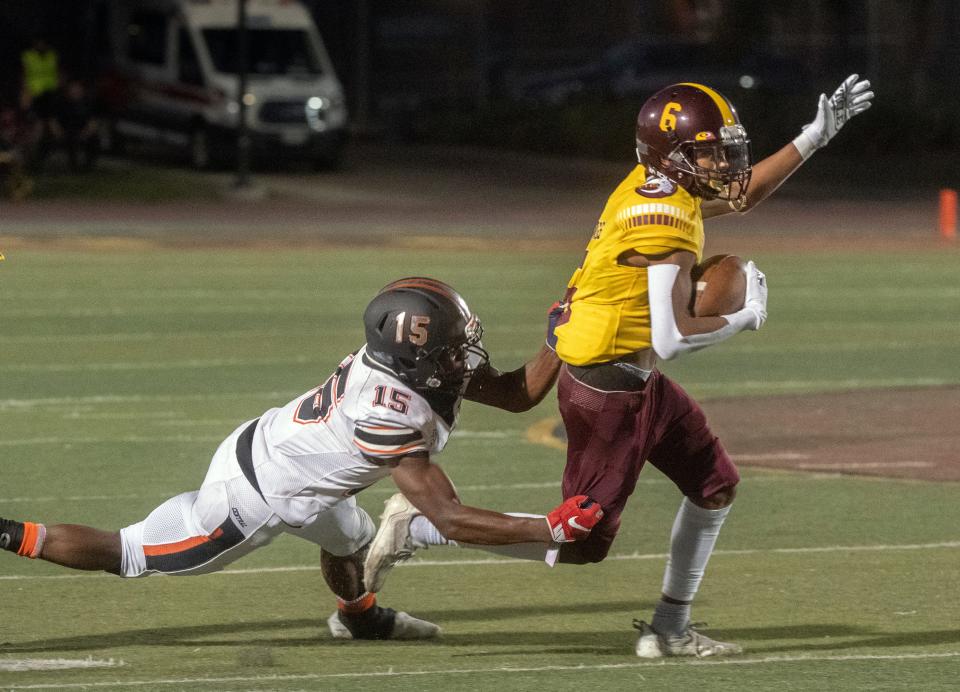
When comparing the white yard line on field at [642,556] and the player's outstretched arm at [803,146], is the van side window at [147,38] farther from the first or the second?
the player's outstretched arm at [803,146]

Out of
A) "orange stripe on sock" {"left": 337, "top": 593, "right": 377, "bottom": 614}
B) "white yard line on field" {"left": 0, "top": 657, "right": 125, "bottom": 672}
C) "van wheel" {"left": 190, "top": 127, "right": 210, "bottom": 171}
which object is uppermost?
"orange stripe on sock" {"left": 337, "top": 593, "right": 377, "bottom": 614}

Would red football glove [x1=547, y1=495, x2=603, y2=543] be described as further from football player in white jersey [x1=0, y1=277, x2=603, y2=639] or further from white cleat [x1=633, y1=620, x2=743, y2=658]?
white cleat [x1=633, y1=620, x2=743, y2=658]

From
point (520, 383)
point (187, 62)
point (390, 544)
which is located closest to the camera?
point (390, 544)

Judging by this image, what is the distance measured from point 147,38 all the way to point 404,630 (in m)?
25.1

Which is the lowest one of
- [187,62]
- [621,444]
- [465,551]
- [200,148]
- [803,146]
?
[200,148]

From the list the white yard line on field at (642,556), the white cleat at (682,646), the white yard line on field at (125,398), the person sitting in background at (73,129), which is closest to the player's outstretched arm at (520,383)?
the white cleat at (682,646)

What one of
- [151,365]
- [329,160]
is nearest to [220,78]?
[329,160]

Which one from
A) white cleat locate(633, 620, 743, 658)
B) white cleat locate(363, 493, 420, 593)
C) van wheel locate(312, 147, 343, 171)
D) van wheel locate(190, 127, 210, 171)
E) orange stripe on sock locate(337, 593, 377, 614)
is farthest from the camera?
van wheel locate(312, 147, 343, 171)

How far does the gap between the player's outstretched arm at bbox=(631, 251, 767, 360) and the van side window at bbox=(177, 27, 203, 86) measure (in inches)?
954

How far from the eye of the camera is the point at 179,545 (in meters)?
5.86

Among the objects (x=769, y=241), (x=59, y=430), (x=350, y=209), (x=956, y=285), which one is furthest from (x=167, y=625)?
(x=350, y=209)

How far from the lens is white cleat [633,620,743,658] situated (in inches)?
239

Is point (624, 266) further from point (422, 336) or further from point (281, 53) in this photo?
point (281, 53)

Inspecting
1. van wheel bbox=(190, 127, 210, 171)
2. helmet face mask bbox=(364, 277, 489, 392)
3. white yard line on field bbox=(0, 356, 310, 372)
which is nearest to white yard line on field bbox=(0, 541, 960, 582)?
helmet face mask bbox=(364, 277, 489, 392)
